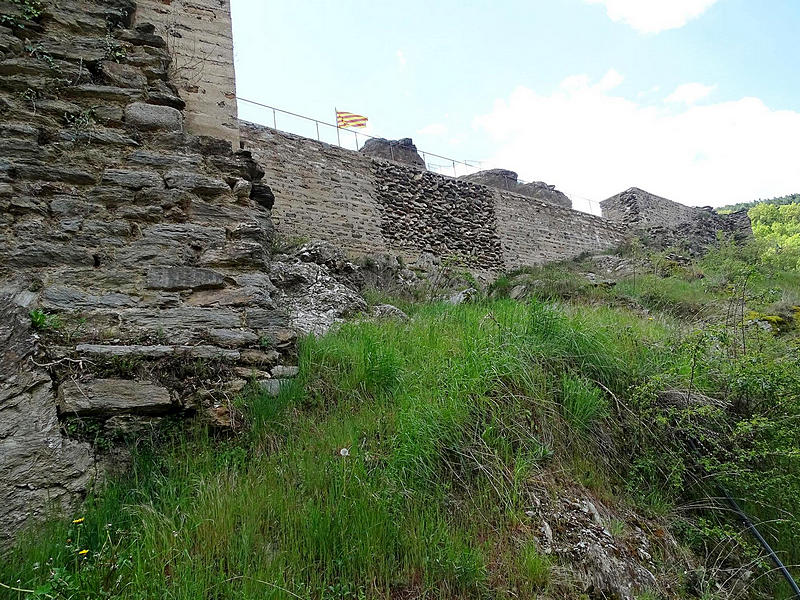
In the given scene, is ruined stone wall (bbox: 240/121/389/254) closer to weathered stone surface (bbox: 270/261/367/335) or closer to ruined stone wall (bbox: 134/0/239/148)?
weathered stone surface (bbox: 270/261/367/335)

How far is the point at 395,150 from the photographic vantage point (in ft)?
51.4

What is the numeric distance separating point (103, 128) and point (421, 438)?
2.98 metres

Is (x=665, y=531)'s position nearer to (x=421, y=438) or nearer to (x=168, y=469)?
(x=421, y=438)

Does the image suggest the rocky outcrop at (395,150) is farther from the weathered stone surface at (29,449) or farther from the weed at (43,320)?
the weathered stone surface at (29,449)

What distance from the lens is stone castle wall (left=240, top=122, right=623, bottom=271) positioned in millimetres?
12234

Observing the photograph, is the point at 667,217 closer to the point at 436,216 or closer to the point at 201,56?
the point at 436,216

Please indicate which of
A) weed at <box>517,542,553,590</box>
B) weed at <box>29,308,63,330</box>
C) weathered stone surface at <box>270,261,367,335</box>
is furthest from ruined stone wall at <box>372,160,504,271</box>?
weed at <box>517,542,553,590</box>

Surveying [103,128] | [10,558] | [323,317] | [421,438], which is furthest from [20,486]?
[323,317]

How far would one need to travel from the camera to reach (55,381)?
2588 mm

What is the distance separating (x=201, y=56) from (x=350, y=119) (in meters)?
14.2

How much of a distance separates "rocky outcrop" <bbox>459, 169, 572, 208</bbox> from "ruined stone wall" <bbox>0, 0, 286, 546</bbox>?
14730mm

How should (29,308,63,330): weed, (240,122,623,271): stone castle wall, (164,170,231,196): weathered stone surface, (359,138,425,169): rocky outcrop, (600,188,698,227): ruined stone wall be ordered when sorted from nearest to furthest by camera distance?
(29,308,63,330): weed
(164,170,231,196): weathered stone surface
(240,122,623,271): stone castle wall
(359,138,425,169): rocky outcrop
(600,188,698,227): ruined stone wall

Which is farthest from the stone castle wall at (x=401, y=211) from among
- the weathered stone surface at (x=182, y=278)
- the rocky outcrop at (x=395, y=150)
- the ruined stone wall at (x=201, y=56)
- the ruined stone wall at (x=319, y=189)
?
the weathered stone surface at (x=182, y=278)

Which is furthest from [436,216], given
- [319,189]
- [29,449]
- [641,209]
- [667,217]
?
[29,449]
